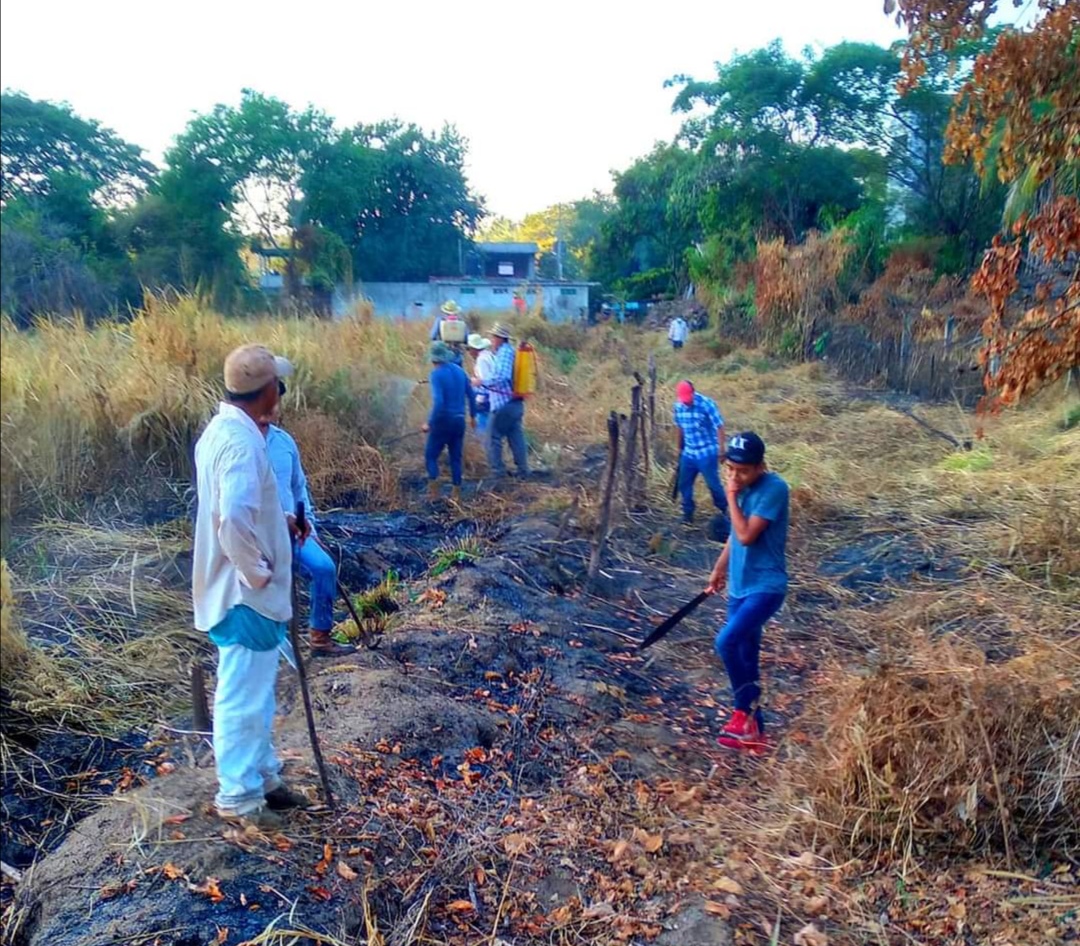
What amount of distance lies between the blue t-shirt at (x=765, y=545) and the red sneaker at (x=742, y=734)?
0.67 meters

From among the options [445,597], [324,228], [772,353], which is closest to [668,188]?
[324,228]

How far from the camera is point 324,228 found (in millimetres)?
33375

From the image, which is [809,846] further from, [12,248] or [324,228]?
[324,228]

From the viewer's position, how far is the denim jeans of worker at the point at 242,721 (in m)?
3.51

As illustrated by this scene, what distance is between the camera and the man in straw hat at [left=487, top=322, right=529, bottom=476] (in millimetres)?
10547

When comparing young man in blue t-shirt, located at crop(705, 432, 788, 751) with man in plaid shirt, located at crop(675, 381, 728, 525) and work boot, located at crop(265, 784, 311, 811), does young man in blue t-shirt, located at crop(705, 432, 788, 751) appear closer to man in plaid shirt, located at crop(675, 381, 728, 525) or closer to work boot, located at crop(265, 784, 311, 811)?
work boot, located at crop(265, 784, 311, 811)

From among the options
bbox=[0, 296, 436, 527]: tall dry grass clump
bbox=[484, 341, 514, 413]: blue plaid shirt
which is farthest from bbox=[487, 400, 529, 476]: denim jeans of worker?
bbox=[0, 296, 436, 527]: tall dry grass clump

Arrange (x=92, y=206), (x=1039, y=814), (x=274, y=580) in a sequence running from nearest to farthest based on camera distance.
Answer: (x=274, y=580) < (x=1039, y=814) < (x=92, y=206)

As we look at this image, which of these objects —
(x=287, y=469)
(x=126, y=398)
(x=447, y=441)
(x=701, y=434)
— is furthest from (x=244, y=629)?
(x=447, y=441)

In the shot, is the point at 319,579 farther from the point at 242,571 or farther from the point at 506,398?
the point at 506,398

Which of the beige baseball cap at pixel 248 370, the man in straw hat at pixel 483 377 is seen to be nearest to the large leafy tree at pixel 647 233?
the man in straw hat at pixel 483 377

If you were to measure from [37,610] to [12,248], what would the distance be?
53.1ft

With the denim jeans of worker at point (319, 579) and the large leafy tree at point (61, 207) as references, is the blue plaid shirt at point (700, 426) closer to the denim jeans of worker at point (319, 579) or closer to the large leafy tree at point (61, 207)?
the denim jeans of worker at point (319, 579)

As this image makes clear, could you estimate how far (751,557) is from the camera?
491 centimetres
